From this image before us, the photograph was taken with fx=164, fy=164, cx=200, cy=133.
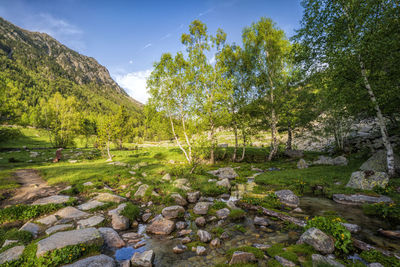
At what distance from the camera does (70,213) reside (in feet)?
33.4

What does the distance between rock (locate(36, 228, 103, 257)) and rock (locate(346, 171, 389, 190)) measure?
714 inches

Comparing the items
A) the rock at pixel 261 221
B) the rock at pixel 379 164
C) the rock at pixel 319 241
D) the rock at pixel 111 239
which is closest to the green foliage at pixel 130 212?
the rock at pixel 111 239

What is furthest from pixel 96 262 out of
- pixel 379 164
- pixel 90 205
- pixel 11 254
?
pixel 379 164

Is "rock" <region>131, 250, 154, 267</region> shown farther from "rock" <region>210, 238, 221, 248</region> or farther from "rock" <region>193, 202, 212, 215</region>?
"rock" <region>193, 202, 212, 215</region>

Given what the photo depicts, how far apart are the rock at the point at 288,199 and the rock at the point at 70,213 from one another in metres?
13.6

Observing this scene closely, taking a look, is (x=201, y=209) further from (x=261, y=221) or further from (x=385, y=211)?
(x=385, y=211)

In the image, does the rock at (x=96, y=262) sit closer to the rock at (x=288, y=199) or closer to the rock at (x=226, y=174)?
the rock at (x=288, y=199)

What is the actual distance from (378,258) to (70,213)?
15.1m

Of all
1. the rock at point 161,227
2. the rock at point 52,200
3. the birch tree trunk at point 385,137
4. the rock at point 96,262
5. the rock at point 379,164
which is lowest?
the rock at point 161,227

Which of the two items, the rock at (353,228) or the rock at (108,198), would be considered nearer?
the rock at (353,228)

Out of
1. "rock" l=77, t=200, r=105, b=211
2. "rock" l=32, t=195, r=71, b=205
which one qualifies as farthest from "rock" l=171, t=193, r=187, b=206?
"rock" l=32, t=195, r=71, b=205

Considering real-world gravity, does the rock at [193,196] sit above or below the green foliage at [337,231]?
below

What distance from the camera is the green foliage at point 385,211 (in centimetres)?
898

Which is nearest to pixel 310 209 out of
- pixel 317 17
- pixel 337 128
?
pixel 317 17
